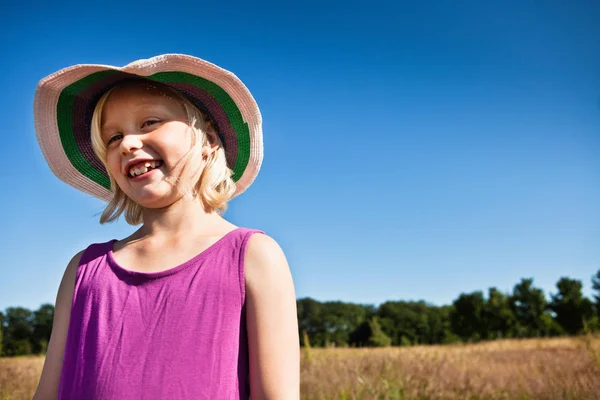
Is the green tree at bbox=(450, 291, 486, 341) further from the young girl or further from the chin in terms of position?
the chin

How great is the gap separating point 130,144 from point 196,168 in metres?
0.21

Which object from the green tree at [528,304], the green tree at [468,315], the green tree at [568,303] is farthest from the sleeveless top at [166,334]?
the green tree at [468,315]

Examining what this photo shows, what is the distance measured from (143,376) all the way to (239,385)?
0.24 meters

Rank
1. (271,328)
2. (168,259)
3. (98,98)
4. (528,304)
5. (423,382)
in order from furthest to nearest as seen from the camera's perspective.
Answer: (528,304) < (423,382) < (98,98) < (168,259) < (271,328)

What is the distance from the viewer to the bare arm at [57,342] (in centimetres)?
141

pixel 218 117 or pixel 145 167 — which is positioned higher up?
pixel 218 117

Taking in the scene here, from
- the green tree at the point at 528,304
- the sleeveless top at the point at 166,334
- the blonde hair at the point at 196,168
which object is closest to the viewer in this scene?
the sleeveless top at the point at 166,334

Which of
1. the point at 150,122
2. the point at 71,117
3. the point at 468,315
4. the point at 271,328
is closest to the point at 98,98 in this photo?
the point at 71,117

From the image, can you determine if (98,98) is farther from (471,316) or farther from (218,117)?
A: (471,316)

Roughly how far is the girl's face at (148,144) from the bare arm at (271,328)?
15.3 inches

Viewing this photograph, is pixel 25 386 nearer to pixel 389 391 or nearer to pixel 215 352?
pixel 389 391

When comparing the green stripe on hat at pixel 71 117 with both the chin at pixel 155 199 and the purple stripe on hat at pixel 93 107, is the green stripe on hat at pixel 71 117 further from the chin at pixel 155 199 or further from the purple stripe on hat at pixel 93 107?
the chin at pixel 155 199

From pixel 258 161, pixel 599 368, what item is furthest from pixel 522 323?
pixel 258 161

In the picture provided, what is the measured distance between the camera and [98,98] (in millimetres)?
1739
